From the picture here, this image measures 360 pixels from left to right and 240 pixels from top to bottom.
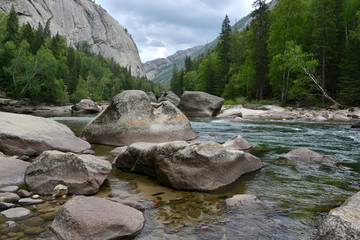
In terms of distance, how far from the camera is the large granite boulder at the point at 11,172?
4.17m

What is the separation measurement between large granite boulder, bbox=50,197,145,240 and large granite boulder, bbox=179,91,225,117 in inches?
807

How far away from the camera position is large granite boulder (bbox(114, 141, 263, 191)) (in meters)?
4.44

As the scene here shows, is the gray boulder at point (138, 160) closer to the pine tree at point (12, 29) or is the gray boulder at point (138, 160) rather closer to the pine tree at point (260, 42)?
the pine tree at point (260, 42)

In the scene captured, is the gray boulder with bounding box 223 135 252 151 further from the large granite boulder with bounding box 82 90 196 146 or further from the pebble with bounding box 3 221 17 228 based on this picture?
the pebble with bounding box 3 221 17 228

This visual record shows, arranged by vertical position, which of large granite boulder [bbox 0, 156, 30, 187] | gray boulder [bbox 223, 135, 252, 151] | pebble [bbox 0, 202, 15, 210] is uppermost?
large granite boulder [bbox 0, 156, 30, 187]

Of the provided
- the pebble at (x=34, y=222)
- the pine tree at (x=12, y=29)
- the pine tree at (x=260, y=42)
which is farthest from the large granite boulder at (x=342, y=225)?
the pine tree at (x=12, y=29)

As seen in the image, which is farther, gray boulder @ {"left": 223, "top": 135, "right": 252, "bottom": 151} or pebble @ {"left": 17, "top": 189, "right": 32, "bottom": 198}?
gray boulder @ {"left": 223, "top": 135, "right": 252, "bottom": 151}

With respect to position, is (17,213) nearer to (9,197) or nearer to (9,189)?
(9,197)

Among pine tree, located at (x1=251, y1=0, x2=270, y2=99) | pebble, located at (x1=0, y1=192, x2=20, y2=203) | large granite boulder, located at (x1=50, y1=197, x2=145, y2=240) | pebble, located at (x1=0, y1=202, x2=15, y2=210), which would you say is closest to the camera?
large granite boulder, located at (x1=50, y1=197, x2=145, y2=240)

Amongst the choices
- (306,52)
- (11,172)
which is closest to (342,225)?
(11,172)

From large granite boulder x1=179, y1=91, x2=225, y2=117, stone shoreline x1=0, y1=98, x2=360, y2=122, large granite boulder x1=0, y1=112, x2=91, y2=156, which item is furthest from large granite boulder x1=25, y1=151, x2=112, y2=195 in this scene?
large granite boulder x1=179, y1=91, x2=225, y2=117

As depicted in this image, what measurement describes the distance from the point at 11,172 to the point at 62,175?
1164 mm

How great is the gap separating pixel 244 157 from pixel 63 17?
7149 inches

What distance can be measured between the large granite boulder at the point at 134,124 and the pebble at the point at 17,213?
5.11 meters
